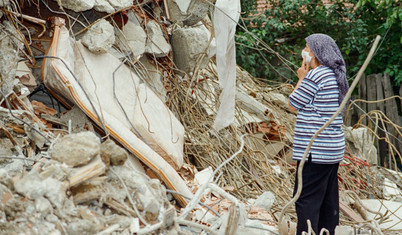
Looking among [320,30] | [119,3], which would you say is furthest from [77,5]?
[320,30]

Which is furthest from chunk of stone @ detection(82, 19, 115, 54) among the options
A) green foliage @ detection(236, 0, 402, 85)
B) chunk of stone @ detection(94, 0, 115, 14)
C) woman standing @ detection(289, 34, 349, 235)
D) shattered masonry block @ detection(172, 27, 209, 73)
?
green foliage @ detection(236, 0, 402, 85)

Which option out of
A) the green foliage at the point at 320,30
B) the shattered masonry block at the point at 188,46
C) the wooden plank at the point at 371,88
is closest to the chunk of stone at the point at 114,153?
the shattered masonry block at the point at 188,46

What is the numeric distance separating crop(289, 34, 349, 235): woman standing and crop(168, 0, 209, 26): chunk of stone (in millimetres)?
1703

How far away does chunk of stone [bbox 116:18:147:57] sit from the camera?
4350mm

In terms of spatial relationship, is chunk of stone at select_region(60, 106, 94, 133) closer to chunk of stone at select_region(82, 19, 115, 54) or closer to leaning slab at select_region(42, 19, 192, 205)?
leaning slab at select_region(42, 19, 192, 205)

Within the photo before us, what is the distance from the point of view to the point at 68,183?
2.03 m

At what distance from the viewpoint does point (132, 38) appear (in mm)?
4465

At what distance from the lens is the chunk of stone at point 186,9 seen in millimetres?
4898

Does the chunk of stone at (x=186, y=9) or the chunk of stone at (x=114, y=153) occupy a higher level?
the chunk of stone at (x=186, y=9)

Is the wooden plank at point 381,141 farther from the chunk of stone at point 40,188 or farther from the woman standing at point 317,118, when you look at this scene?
the chunk of stone at point 40,188

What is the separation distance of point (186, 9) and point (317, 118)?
206 cm

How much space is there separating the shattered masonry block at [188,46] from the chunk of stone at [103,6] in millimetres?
858

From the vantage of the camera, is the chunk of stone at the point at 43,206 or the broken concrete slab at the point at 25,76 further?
the broken concrete slab at the point at 25,76

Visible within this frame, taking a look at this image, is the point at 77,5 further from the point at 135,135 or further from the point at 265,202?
the point at 265,202
